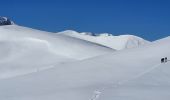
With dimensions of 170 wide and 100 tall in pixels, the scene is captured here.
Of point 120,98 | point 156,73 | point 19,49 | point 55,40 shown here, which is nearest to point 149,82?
point 156,73

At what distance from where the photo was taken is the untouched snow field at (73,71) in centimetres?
1363

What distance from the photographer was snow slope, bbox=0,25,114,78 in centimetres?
2256

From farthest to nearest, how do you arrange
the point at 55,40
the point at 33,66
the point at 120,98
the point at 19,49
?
the point at 55,40 → the point at 19,49 → the point at 33,66 → the point at 120,98

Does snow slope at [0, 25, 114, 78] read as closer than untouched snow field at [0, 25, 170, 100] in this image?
No

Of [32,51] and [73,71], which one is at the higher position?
[73,71]

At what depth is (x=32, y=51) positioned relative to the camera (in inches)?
987

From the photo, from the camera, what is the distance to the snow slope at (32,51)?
888 inches

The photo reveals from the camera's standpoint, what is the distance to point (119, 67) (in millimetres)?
18484

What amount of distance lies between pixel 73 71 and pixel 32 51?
7539mm

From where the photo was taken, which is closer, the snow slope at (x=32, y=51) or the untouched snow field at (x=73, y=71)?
the untouched snow field at (x=73, y=71)

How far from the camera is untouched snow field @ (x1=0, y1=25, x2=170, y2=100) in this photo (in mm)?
13633

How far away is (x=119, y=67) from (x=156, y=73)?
195 centimetres

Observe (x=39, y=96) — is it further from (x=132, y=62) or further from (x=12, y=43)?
(x=12, y=43)

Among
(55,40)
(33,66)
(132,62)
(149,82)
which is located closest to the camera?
(149,82)
